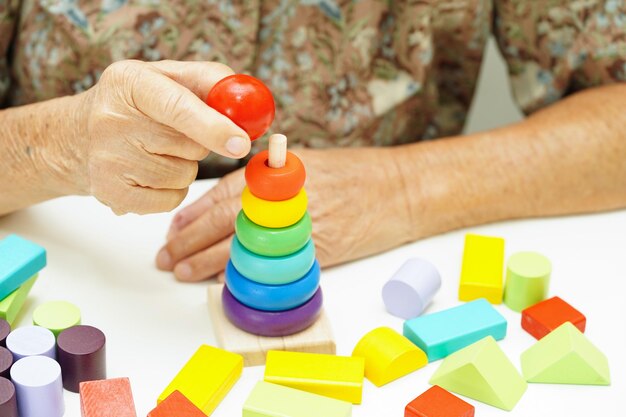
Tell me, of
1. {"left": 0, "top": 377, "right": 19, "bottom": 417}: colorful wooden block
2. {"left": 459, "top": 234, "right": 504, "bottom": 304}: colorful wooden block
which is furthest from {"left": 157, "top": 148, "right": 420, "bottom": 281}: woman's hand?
Result: {"left": 0, "top": 377, "right": 19, "bottom": 417}: colorful wooden block

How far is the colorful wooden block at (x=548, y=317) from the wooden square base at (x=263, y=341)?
253 mm

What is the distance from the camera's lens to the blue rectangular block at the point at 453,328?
1110mm

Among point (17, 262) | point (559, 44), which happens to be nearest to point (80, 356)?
point (17, 262)

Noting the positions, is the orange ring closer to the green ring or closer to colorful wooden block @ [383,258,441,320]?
the green ring

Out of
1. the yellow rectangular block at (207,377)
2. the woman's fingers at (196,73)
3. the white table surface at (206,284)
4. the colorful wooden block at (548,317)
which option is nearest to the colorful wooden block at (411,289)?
the white table surface at (206,284)

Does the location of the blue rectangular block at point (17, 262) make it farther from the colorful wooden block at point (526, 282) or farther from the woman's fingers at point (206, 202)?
the colorful wooden block at point (526, 282)

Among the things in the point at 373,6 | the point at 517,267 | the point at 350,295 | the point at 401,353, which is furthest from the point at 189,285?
the point at 373,6

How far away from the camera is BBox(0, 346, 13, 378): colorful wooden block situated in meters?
0.98

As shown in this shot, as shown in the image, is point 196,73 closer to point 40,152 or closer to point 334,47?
point 40,152

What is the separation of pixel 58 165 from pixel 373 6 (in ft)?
1.99

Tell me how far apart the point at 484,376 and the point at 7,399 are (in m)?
0.51

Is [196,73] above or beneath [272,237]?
above

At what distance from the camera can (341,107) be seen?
1570 millimetres

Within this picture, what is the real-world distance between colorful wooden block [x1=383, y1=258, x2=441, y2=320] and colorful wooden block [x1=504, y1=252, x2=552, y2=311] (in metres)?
0.09
